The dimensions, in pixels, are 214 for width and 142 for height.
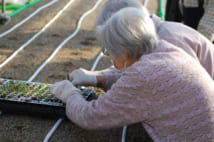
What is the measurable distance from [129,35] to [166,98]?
0.30 m

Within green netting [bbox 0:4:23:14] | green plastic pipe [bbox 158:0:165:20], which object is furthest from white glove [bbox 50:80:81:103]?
green netting [bbox 0:4:23:14]

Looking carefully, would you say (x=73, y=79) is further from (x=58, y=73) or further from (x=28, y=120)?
(x=58, y=73)

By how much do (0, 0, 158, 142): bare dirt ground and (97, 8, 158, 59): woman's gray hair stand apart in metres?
0.61

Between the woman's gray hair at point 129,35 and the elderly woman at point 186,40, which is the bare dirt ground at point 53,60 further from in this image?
the woman's gray hair at point 129,35

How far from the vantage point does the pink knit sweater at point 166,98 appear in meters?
1.15

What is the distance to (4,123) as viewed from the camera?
1.68 metres

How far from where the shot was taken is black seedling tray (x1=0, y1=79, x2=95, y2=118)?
1.62 m

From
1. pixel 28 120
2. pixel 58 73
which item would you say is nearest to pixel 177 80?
pixel 28 120

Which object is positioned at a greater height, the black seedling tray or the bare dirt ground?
the black seedling tray

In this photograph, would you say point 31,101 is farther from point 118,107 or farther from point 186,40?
point 186,40

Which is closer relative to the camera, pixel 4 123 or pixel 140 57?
pixel 140 57

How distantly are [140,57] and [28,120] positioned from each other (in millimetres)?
852

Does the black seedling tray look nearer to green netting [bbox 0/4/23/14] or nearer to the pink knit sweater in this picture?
the pink knit sweater

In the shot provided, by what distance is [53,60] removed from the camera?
2.67m
